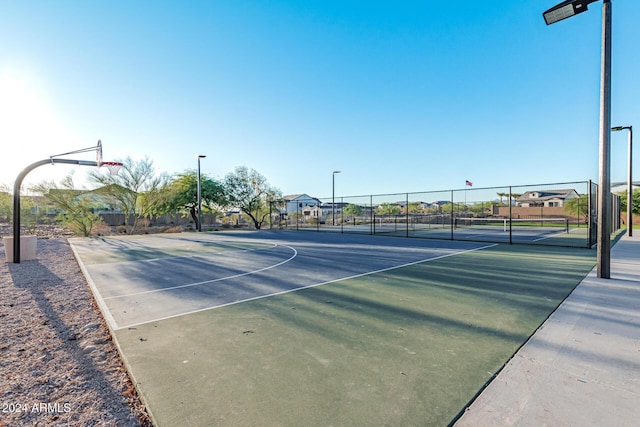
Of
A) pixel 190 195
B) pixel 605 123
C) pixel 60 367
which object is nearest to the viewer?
pixel 60 367

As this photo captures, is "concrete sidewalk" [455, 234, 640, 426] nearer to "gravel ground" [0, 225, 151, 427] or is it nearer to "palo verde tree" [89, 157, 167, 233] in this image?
"gravel ground" [0, 225, 151, 427]

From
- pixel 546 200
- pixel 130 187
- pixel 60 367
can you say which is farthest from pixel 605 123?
pixel 546 200

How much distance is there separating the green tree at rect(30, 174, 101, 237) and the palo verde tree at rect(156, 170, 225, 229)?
4.69 metres

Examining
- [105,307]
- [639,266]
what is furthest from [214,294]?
[639,266]

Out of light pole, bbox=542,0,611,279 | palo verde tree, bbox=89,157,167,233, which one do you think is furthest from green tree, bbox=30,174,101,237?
light pole, bbox=542,0,611,279

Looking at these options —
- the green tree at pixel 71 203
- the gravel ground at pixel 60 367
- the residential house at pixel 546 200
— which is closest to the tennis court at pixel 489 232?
the gravel ground at pixel 60 367

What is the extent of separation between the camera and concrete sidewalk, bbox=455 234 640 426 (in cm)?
188

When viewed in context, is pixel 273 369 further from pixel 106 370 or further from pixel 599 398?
pixel 599 398

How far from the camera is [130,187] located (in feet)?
69.2

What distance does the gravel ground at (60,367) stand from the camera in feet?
6.49

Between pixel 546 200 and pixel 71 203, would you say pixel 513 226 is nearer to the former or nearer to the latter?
pixel 546 200

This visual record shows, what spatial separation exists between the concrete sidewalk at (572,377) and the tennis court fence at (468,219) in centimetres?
884

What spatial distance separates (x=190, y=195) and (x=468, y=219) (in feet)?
78.9

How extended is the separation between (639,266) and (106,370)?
10973mm
